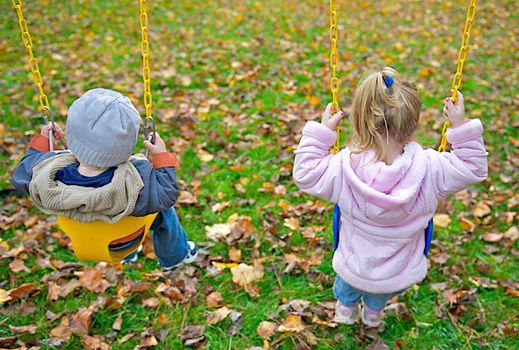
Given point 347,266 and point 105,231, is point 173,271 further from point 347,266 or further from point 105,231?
point 347,266

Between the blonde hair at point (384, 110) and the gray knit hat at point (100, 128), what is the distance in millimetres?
1024

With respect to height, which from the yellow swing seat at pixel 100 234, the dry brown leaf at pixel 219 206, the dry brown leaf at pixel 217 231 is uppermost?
the yellow swing seat at pixel 100 234

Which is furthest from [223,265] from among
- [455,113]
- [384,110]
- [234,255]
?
[455,113]

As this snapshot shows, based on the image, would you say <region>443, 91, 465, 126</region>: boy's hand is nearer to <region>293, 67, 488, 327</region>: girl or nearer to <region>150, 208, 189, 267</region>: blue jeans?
<region>293, 67, 488, 327</region>: girl

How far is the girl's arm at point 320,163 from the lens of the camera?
2.20 meters

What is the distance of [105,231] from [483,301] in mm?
2317

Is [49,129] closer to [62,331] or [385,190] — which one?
[62,331]

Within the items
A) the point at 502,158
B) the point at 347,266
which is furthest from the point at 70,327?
the point at 502,158

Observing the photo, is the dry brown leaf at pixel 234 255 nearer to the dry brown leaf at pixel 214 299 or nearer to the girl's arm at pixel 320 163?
the dry brown leaf at pixel 214 299

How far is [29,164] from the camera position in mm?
2342

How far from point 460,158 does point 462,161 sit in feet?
0.06

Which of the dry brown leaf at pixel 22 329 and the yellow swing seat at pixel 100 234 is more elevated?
the yellow swing seat at pixel 100 234

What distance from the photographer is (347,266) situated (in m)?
2.39

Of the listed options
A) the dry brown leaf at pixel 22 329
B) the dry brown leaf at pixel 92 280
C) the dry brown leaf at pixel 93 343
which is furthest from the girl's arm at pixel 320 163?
the dry brown leaf at pixel 22 329
